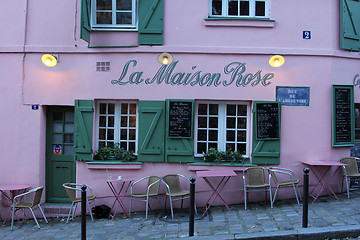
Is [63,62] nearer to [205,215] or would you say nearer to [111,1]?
[111,1]

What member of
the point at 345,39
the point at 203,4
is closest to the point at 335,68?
the point at 345,39

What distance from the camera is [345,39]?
6984 mm

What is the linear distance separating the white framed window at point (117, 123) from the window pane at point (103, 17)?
68.5 inches

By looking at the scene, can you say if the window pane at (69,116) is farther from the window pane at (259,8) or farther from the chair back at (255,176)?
the window pane at (259,8)

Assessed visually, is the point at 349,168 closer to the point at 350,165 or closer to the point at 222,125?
the point at 350,165

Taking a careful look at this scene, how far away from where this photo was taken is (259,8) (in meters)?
7.08

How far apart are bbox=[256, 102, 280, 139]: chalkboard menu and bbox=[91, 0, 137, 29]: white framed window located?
328 centimetres

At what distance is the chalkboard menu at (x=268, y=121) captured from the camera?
6840 mm

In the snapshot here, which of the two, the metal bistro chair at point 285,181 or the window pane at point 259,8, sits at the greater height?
the window pane at point 259,8

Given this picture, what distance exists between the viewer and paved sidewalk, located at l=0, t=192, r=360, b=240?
200 inches

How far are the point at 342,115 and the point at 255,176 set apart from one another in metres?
2.26

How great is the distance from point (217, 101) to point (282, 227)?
289 centimetres

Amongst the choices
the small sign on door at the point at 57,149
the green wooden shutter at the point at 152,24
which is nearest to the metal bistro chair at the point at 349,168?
the green wooden shutter at the point at 152,24

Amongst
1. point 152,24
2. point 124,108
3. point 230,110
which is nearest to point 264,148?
point 230,110
